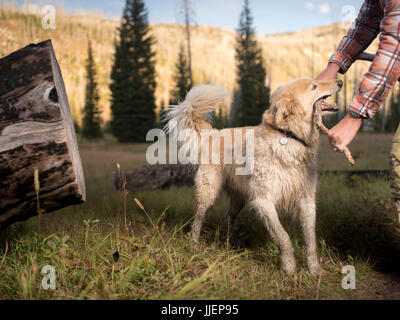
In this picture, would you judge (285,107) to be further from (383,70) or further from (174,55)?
(174,55)

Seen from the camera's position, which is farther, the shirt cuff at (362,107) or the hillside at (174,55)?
the hillside at (174,55)

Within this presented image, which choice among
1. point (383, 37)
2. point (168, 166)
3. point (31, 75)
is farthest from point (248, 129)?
point (168, 166)

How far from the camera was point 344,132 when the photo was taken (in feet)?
7.23

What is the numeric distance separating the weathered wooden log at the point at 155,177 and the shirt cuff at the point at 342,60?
463 cm

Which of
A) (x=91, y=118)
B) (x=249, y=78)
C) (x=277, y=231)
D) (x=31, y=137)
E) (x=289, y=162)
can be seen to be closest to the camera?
(x=31, y=137)

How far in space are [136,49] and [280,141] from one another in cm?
2327

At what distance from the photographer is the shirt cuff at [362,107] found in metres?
2.11

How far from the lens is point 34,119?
2.48 metres

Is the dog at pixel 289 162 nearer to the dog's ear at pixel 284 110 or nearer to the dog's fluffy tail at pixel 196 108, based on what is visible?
the dog's ear at pixel 284 110

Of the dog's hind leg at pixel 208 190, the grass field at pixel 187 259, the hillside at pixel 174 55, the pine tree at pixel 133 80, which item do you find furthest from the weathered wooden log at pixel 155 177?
the hillside at pixel 174 55

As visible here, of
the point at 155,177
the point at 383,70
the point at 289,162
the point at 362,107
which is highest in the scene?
the point at 383,70

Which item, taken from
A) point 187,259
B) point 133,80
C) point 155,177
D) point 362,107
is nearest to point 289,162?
point 362,107

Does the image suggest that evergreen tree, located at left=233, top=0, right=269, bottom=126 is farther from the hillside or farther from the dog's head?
the dog's head

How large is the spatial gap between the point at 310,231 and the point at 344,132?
4.64 feet
